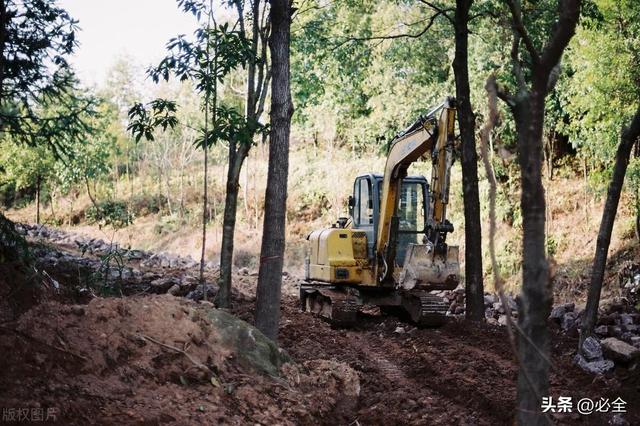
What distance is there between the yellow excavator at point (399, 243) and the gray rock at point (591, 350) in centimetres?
254

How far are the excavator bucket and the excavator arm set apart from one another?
16 centimetres

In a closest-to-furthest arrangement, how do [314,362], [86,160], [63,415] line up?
[63,415]
[314,362]
[86,160]

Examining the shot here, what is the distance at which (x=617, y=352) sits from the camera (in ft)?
31.6

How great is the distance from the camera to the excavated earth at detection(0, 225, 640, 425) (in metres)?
5.72

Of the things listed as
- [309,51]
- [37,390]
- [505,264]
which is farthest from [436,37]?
[37,390]

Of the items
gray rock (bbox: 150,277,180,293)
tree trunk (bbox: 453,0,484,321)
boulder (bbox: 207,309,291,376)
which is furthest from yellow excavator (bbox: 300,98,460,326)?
boulder (bbox: 207,309,291,376)

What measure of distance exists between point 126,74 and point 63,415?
186 feet

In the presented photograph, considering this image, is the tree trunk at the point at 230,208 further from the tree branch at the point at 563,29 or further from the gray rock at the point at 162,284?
the tree branch at the point at 563,29

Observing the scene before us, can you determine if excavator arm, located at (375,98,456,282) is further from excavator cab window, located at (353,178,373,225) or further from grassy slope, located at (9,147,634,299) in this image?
grassy slope, located at (9,147,634,299)

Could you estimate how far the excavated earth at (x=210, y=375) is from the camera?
5723 millimetres

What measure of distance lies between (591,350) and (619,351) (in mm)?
480

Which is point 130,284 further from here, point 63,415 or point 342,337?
point 63,415

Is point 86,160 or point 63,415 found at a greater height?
point 86,160

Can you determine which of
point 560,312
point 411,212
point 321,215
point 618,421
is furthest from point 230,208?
point 321,215
